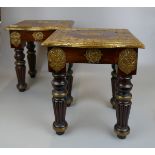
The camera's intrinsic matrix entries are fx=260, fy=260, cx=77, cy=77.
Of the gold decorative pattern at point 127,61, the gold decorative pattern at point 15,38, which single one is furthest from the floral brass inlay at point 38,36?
the gold decorative pattern at point 127,61

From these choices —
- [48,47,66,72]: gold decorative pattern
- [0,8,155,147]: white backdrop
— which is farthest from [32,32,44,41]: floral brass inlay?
[48,47,66,72]: gold decorative pattern

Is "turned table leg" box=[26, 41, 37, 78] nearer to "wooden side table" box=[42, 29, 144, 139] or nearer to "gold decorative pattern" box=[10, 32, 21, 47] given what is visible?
"gold decorative pattern" box=[10, 32, 21, 47]

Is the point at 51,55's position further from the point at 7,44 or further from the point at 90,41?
the point at 7,44

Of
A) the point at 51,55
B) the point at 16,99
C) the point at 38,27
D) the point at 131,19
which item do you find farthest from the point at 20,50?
the point at 131,19

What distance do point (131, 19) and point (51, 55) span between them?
1.17m

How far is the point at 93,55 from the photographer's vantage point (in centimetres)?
115

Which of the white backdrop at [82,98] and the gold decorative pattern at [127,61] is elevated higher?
the gold decorative pattern at [127,61]

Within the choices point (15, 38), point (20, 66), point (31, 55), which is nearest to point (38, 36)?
point (15, 38)

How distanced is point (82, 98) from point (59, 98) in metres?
0.53

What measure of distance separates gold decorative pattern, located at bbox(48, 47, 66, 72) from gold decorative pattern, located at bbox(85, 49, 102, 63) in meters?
0.11

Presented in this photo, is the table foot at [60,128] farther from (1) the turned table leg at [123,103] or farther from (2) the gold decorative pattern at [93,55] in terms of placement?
(2) the gold decorative pattern at [93,55]

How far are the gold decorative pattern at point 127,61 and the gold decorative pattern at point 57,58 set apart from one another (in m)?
0.25

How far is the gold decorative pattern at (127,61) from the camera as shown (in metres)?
1.13

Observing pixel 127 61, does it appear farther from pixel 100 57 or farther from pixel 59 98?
pixel 59 98
